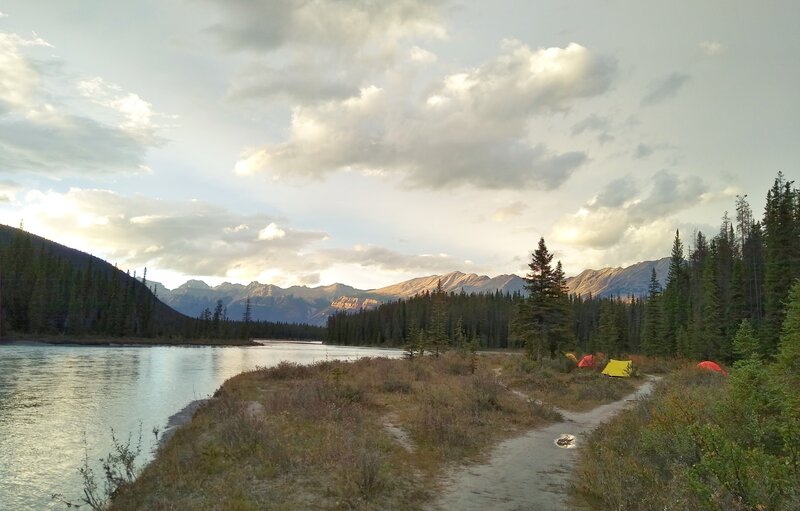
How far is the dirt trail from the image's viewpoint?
386 inches

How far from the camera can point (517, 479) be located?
11562mm

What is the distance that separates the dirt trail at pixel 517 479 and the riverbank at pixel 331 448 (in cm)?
52

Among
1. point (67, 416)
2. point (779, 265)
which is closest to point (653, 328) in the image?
point (779, 265)

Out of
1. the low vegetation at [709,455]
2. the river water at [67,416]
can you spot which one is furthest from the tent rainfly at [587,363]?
the river water at [67,416]

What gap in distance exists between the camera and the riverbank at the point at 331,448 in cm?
1012

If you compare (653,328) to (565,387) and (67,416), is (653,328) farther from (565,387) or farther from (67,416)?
(67,416)

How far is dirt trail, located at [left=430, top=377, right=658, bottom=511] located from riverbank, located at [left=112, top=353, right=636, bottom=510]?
521 millimetres

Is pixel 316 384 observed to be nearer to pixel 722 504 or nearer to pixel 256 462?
pixel 256 462

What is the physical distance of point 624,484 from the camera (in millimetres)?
9438

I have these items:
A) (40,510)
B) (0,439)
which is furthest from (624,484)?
(0,439)

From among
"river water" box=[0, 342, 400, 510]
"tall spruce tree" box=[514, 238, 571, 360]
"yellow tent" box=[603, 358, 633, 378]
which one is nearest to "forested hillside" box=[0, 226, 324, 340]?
"river water" box=[0, 342, 400, 510]

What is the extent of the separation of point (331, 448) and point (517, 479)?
15.9ft

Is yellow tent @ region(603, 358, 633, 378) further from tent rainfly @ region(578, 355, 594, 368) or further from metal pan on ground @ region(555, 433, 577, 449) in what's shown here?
metal pan on ground @ region(555, 433, 577, 449)

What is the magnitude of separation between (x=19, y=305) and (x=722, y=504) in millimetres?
125895
